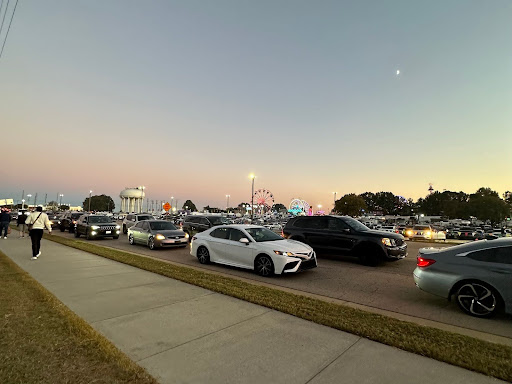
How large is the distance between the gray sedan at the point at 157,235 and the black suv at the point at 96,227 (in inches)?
143

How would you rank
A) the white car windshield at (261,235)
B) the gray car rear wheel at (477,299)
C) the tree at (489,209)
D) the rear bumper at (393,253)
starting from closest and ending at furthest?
the gray car rear wheel at (477,299)
the white car windshield at (261,235)
the rear bumper at (393,253)
the tree at (489,209)

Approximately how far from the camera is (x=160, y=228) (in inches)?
607

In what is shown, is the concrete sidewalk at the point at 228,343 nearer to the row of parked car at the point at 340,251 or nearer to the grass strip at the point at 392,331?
the grass strip at the point at 392,331

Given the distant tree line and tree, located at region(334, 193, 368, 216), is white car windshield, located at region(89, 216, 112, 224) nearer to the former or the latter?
the distant tree line

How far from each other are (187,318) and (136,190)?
13934 centimetres

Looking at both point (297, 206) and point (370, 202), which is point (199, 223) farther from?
point (370, 202)

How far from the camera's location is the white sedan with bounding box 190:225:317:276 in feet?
27.3

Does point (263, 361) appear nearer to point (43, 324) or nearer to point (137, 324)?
point (137, 324)

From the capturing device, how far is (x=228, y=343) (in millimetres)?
3939

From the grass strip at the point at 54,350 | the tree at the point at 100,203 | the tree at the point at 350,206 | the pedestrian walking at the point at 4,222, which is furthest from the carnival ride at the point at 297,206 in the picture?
the tree at the point at 100,203

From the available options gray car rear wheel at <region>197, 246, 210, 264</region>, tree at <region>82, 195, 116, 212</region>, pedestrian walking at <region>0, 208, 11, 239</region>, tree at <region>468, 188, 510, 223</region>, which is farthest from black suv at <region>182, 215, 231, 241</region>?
tree at <region>82, 195, 116, 212</region>

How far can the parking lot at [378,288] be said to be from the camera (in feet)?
17.3

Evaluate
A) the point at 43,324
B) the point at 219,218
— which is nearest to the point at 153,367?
the point at 43,324

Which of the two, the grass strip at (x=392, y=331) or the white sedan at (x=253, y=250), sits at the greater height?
the white sedan at (x=253, y=250)
